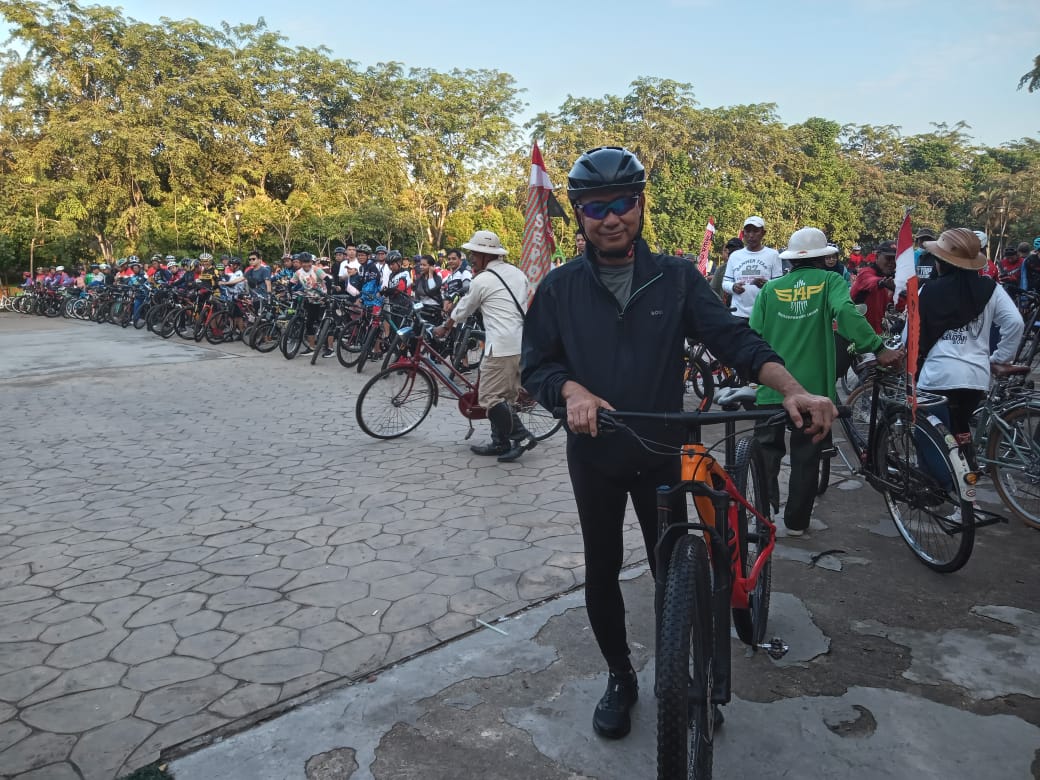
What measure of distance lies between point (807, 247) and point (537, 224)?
74.6 inches

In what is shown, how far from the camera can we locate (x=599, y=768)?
94.3 inches

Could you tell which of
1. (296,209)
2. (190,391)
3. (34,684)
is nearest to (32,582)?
(34,684)

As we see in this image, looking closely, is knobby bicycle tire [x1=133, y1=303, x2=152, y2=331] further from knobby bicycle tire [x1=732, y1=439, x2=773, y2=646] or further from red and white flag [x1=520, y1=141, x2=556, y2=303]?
knobby bicycle tire [x1=732, y1=439, x2=773, y2=646]

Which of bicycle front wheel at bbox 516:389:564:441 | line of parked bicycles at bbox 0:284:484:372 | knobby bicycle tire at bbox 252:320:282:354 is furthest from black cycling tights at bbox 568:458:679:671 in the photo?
knobby bicycle tire at bbox 252:320:282:354

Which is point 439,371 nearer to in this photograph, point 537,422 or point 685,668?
point 537,422

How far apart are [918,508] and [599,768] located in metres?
2.51

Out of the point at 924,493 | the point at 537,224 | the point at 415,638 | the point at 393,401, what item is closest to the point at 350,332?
the point at 393,401

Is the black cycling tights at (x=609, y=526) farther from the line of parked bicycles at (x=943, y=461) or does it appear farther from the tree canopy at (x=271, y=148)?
the tree canopy at (x=271, y=148)

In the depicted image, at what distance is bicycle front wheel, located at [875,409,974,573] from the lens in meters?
3.74

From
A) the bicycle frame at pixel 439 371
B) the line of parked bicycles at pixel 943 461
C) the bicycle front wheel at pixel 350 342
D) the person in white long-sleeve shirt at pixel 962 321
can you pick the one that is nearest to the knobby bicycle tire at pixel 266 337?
the bicycle front wheel at pixel 350 342

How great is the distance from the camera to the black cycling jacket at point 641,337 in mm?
2309

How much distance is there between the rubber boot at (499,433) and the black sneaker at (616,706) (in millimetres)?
3589

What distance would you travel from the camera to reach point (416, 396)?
22.8 feet

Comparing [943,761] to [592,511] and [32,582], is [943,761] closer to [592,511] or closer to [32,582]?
[592,511]
